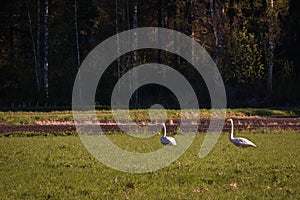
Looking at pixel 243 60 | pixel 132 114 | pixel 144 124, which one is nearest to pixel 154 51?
pixel 243 60

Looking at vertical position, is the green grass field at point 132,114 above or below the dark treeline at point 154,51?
below

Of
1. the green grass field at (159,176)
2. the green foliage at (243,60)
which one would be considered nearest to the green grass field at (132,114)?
the green foliage at (243,60)

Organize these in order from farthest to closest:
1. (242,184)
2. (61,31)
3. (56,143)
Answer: (61,31), (56,143), (242,184)

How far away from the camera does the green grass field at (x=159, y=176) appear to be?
1232cm

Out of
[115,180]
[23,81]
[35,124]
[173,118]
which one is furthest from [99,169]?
[23,81]

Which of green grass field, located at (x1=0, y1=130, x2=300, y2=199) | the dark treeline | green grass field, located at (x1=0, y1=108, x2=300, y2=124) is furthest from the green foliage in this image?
green grass field, located at (x1=0, y1=130, x2=300, y2=199)

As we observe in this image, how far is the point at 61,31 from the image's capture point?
175ft

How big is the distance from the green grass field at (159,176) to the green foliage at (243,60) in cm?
2601

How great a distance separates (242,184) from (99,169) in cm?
416

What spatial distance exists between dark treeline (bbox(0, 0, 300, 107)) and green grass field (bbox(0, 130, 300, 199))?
83.6ft

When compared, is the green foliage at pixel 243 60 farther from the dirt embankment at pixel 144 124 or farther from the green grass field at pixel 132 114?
the dirt embankment at pixel 144 124

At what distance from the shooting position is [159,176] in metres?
14.4

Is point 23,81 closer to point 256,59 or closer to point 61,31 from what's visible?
point 61,31

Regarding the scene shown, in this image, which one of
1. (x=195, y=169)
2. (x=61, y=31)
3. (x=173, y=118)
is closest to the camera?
(x=195, y=169)
